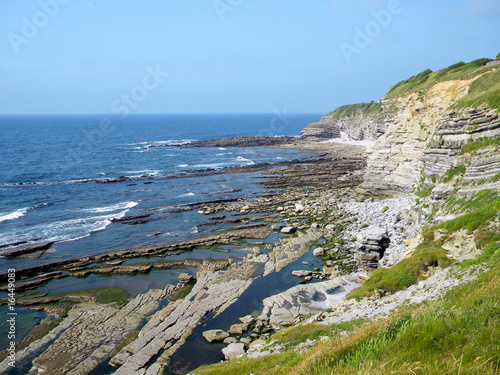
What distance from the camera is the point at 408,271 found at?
63.4 ft

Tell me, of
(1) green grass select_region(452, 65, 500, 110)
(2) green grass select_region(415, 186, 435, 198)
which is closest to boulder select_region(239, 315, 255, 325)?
(2) green grass select_region(415, 186, 435, 198)

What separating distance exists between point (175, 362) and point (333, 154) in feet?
248

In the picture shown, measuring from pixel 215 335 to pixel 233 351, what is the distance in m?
2.25

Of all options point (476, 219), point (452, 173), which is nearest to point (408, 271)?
point (476, 219)

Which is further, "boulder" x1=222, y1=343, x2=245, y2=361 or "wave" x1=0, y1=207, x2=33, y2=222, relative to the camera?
"wave" x1=0, y1=207, x2=33, y2=222

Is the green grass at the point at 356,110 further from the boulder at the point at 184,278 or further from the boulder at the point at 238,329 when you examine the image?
the boulder at the point at 238,329

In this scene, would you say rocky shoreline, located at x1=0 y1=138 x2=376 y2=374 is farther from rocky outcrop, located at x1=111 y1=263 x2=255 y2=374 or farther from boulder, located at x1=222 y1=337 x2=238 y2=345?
boulder, located at x1=222 y1=337 x2=238 y2=345

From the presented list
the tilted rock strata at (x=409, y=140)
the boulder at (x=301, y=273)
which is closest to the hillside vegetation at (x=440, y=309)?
the tilted rock strata at (x=409, y=140)

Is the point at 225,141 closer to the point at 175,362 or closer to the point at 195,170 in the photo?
the point at 195,170

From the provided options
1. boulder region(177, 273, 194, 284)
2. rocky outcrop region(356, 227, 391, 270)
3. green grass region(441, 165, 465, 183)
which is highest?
green grass region(441, 165, 465, 183)

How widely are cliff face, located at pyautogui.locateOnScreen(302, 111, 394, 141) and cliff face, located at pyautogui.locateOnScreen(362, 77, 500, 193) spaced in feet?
168

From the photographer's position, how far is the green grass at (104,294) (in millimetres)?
25500

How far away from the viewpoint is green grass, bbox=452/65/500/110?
28219 millimetres

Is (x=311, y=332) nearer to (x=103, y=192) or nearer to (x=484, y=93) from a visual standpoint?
(x=484, y=93)
